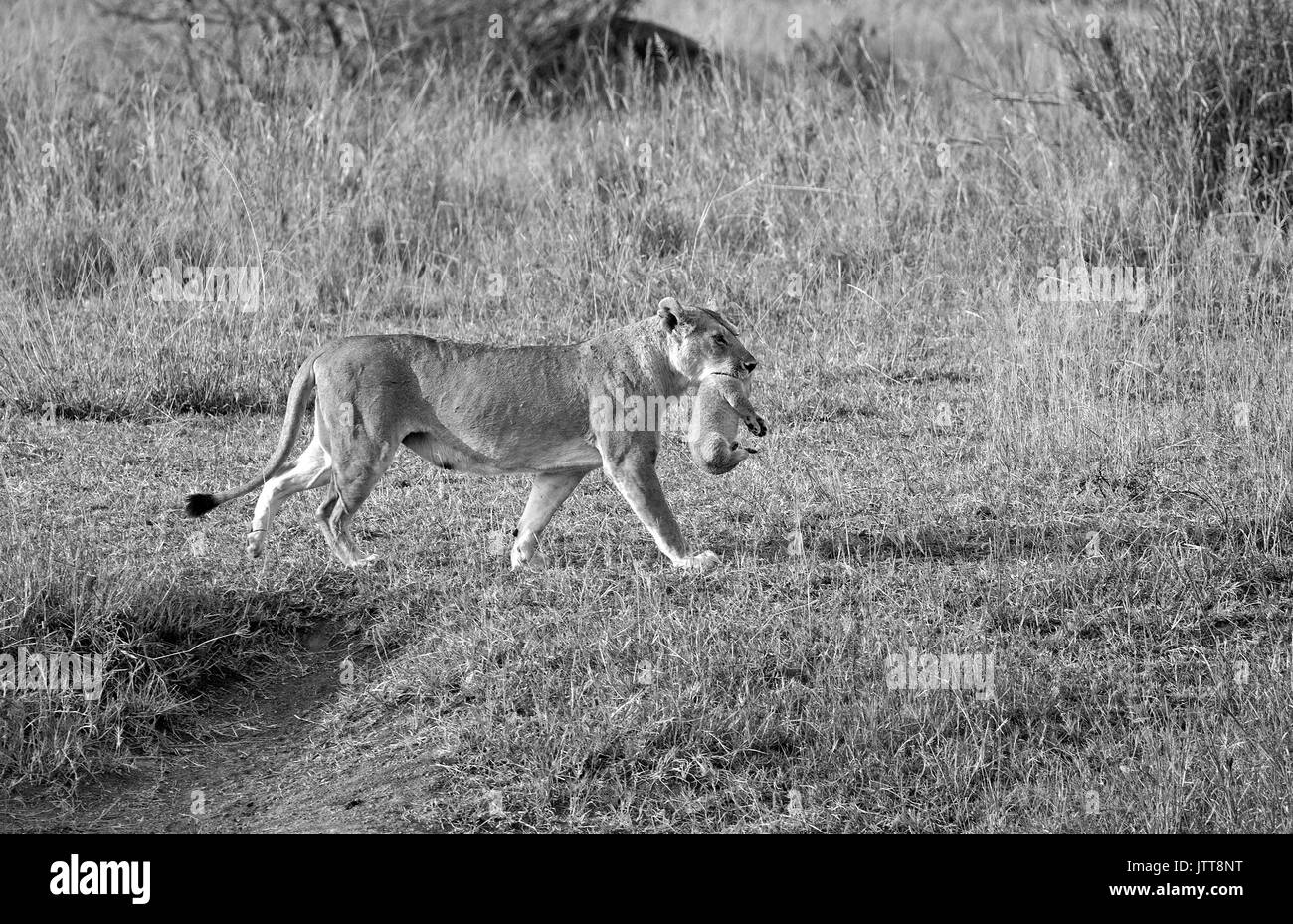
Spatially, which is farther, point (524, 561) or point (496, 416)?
point (524, 561)

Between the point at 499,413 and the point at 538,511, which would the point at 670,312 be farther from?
the point at 538,511

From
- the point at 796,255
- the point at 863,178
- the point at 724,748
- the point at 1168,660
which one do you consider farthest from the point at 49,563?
the point at 863,178

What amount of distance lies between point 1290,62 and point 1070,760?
635cm

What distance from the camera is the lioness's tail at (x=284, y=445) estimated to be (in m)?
6.42

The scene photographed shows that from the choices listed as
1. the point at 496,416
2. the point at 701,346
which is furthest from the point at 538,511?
the point at 701,346

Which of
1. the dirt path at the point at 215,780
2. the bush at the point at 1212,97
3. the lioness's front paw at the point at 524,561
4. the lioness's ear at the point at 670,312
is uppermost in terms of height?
the bush at the point at 1212,97

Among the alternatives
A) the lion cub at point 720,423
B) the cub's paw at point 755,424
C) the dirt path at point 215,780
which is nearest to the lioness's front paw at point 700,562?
the lion cub at point 720,423

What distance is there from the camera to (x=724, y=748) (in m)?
5.49

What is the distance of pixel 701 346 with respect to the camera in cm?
655

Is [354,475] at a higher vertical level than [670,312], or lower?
lower

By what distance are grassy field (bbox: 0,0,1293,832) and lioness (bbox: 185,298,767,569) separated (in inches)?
11.8

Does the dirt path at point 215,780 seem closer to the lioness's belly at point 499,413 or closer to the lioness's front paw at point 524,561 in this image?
the lioness's front paw at point 524,561

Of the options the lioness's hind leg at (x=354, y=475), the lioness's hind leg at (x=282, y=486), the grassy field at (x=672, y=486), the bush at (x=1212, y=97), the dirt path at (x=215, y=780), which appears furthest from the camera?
the bush at (x=1212, y=97)

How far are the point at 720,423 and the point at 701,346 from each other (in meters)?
0.32
